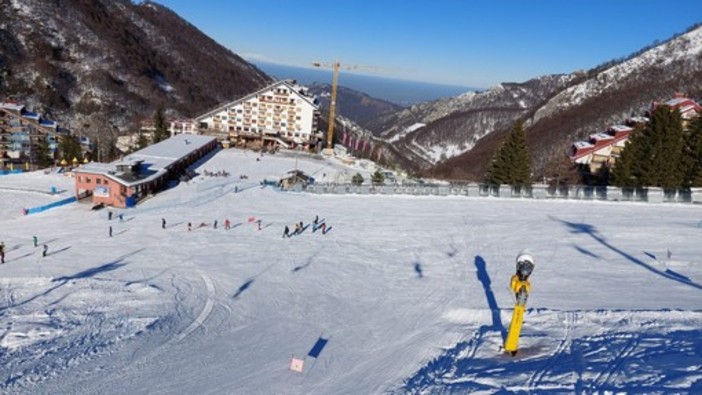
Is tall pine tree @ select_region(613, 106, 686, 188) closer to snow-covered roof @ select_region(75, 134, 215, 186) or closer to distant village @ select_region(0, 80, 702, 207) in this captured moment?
distant village @ select_region(0, 80, 702, 207)

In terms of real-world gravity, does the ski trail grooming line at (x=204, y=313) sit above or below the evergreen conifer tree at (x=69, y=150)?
below

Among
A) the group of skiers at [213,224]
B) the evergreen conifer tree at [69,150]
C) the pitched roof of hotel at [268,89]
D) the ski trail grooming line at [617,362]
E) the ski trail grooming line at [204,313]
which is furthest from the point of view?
the pitched roof of hotel at [268,89]

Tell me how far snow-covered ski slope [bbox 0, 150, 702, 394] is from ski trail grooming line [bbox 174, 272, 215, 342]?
108 mm

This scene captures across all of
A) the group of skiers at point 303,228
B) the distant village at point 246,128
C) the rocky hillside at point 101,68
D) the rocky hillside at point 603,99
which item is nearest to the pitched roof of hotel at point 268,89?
the distant village at point 246,128

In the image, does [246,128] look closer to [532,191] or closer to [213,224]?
[213,224]

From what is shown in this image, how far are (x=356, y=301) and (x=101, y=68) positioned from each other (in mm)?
140094

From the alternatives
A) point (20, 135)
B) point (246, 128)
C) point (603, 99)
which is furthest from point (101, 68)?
point (603, 99)

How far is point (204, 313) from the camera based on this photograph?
62.2 feet

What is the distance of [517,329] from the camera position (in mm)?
12578

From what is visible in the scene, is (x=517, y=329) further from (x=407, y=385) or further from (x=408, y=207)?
(x=408, y=207)

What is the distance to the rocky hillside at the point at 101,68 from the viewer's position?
118312 mm

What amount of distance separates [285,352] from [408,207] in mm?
25268

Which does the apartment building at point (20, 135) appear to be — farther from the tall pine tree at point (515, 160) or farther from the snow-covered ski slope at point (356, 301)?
the tall pine tree at point (515, 160)

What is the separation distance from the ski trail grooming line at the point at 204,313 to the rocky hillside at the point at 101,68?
77602mm
